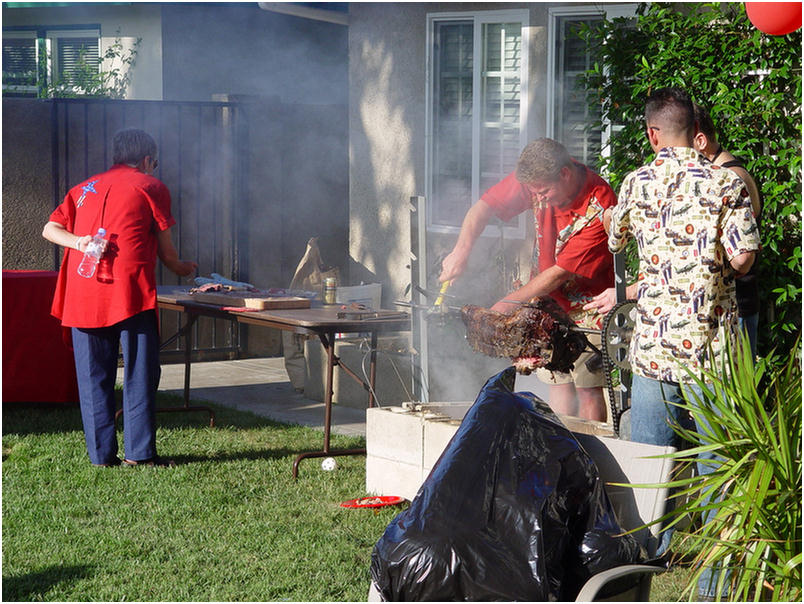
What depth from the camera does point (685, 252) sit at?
4.32m

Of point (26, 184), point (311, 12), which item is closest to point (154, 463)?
point (26, 184)

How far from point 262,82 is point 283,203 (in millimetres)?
4278

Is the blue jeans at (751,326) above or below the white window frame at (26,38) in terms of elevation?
below

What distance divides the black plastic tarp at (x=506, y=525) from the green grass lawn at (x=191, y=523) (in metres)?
0.96

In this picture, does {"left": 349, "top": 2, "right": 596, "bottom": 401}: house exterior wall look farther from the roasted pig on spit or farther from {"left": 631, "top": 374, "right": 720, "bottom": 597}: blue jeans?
{"left": 631, "top": 374, "right": 720, "bottom": 597}: blue jeans

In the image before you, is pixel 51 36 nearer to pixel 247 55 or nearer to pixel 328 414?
pixel 247 55

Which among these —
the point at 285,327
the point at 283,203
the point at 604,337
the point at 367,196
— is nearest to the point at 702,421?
the point at 604,337

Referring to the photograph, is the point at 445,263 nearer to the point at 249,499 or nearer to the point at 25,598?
the point at 249,499

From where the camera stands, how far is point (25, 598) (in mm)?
4613

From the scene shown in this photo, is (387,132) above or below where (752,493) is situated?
above

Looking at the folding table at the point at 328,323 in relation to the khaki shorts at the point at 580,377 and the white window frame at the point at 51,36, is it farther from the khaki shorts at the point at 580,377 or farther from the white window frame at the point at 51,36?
the white window frame at the point at 51,36

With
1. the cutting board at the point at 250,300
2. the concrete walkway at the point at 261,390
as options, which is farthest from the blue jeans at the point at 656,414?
the cutting board at the point at 250,300

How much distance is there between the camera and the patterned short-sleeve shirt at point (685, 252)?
167 inches

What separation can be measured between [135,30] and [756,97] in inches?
464
